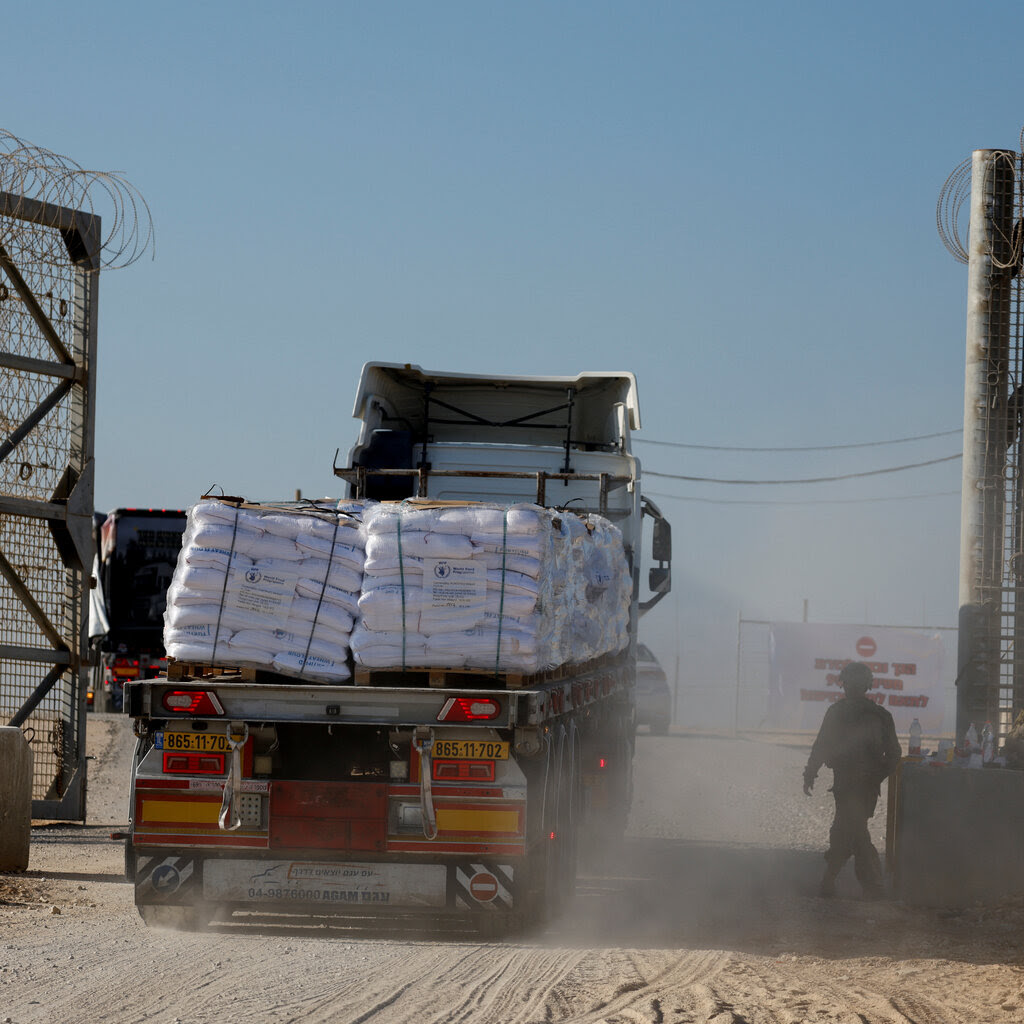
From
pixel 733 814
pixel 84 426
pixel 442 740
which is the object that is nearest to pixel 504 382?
pixel 84 426

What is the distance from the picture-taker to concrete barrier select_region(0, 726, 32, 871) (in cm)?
1098

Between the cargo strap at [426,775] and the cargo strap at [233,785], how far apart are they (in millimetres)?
945

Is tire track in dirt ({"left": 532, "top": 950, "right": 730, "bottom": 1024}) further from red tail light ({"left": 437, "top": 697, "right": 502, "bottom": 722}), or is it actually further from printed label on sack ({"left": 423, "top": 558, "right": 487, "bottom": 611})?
printed label on sack ({"left": 423, "top": 558, "right": 487, "bottom": 611})

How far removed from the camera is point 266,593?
338 inches

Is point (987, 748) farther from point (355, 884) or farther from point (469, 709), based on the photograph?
point (355, 884)

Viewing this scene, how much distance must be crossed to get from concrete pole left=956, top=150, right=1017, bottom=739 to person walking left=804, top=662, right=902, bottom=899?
233cm

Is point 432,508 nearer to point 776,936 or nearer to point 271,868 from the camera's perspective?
point 271,868

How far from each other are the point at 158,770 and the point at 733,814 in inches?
360

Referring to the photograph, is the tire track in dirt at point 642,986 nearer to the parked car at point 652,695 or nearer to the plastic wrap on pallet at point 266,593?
the plastic wrap on pallet at point 266,593

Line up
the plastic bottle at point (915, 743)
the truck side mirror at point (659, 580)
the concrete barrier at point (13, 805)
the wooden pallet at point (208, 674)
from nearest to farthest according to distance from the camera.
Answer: the wooden pallet at point (208, 674) → the concrete barrier at point (13, 805) → the plastic bottle at point (915, 743) → the truck side mirror at point (659, 580)

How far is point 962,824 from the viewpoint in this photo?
10.7 meters

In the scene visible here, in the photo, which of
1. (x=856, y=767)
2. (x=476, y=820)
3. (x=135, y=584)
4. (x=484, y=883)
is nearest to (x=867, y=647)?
(x=135, y=584)

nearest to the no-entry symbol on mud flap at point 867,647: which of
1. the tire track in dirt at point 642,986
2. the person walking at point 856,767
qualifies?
the person walking at point 856,767

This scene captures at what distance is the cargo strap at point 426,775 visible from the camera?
834cm
